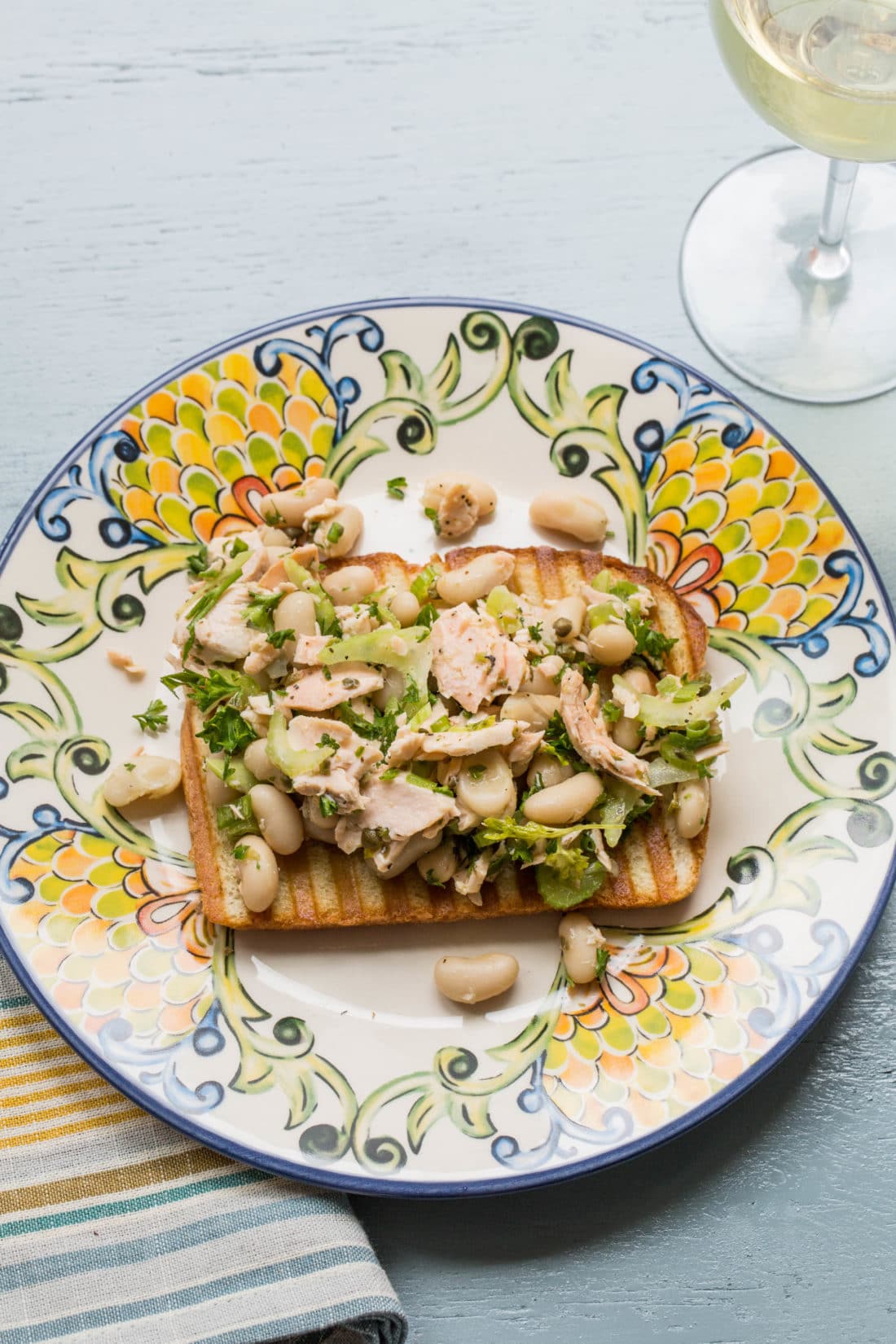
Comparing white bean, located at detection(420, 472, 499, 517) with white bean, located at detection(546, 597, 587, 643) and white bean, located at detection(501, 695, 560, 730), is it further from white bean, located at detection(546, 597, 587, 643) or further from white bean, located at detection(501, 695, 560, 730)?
white bean, located at detection(501, 695, 560, 730)

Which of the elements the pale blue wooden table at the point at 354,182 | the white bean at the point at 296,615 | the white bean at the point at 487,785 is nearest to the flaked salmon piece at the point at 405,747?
the white bean at the point at 487,785

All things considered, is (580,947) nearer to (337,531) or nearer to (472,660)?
(472,660)

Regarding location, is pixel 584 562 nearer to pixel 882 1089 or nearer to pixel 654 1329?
pixel 882 1089

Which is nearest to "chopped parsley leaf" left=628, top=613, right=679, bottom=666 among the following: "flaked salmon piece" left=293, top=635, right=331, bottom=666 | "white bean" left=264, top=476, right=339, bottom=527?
"flaked salmon piece" left=293, top=635, right=331, bottom=666

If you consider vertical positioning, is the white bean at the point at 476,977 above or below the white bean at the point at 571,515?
below

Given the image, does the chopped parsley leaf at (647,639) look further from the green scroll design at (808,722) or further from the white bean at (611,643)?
the green scroll design at (808,722)

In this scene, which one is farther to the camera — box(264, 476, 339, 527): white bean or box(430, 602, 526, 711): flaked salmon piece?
box(264, 476, 339, 527): white bean
